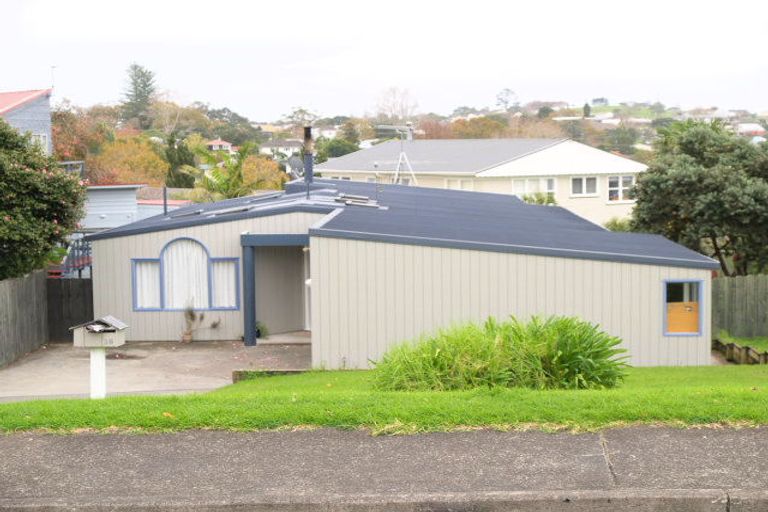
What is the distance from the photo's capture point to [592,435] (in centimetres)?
884

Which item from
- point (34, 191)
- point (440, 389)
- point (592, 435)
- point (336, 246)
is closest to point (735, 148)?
point (336, 246)

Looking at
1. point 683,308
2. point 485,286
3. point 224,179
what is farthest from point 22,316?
point 224,179

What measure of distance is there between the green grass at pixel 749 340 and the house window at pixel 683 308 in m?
3.79

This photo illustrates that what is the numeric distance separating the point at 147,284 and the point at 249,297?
8.61ft

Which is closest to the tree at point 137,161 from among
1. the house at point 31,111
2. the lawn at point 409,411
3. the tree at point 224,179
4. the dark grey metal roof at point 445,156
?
the dark grey metal roof at point 445,156

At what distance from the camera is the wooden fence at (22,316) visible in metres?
22.5

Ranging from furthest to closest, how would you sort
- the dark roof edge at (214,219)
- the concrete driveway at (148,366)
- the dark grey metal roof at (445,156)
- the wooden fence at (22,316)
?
the dark grey metal roof at (445,156)
the dark roof edge at (214,219)
the wooden fence at (22,316)
the concrete driveway at (148,366)

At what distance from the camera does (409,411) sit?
9.34 metres

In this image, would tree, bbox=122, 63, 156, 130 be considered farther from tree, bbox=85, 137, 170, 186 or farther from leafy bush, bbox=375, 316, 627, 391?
leafy bush, bbox=375, 316, 627, 391

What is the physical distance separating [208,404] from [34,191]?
50.1 feet

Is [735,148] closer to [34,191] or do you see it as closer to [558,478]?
[34,191]

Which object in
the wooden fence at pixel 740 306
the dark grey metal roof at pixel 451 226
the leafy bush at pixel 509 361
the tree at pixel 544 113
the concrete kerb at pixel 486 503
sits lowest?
the wooden fence at pixel 740 306

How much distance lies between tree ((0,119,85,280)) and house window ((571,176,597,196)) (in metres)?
38.2

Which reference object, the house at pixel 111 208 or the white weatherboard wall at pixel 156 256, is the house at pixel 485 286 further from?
the house at pixel 111 208
